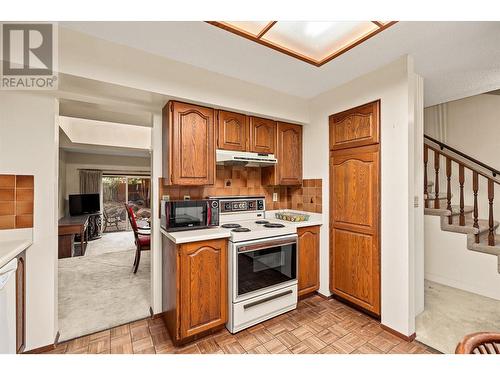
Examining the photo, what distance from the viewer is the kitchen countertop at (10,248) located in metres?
1.26

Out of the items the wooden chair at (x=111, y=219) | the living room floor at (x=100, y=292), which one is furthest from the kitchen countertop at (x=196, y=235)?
the wooden chair at (x=111, y=219)

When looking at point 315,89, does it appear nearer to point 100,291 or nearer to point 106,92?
point 106,92

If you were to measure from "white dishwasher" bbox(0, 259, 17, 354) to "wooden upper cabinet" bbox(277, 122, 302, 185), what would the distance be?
2297 mm

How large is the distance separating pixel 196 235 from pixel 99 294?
1992 millimetres

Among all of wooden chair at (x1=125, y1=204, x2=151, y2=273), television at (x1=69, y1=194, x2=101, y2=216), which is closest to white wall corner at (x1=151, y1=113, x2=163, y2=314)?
wooden chair at (x1=125, y1=204, x2=151, y2=273)

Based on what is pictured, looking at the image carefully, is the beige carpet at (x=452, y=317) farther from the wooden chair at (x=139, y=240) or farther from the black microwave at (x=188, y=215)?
the wooden chair at (x=139, y=240)

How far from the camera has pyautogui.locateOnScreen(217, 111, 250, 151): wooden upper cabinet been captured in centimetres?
224

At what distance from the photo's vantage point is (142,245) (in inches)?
136

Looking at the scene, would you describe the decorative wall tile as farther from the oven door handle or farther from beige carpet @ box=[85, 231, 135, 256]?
beige carpet @ box=[85, 231, 135, 256]

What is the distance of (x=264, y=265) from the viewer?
2121mm

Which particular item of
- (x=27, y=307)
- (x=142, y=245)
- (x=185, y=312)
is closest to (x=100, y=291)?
(x=142, y=245)

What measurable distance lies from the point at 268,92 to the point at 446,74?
176 cm

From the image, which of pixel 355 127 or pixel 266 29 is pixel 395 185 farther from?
pixel 266 29

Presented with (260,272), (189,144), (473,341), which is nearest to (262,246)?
(260,272)
